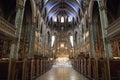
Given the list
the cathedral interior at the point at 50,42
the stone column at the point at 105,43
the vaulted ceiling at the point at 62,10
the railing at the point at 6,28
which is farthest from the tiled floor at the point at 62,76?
the vaulted ceiling at the point at 62,10

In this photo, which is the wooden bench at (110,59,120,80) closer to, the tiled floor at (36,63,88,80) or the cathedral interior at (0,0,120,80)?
the cathedral interior at (0,0,120,80)

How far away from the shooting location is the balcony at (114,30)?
297 inches

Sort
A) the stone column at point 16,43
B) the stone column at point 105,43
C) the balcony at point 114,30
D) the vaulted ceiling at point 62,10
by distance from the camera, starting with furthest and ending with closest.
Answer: the vaulted ceiling at point 62,10 → the balcony at point 114,30 → the stone column at point 105,43 → the stone column at point 16,43

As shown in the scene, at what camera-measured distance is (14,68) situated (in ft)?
21.9

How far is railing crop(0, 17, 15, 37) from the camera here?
7.58 m

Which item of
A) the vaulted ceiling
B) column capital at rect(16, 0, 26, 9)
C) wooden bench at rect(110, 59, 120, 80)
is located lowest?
wooden bench at rect(110, 59, 120, 80)

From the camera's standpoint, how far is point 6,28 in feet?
26.9

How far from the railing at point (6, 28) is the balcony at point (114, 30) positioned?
8893mm

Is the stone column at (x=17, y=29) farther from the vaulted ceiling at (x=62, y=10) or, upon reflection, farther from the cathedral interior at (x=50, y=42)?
the vaulted ceiling at (x=62, y=10)

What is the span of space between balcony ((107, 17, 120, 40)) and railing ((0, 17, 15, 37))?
8893mm

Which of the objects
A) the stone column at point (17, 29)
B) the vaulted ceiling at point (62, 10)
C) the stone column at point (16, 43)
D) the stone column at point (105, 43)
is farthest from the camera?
the vaulted ceiling at point (62, 10)

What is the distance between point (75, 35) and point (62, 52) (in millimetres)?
7646

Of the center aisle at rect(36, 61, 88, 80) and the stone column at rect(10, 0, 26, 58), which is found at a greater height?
the stone column at rect(10, 0, 26, 58)

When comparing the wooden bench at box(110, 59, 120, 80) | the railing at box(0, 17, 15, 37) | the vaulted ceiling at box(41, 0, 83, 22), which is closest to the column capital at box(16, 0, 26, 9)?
the railing at box(0, 17, 15, 37)
